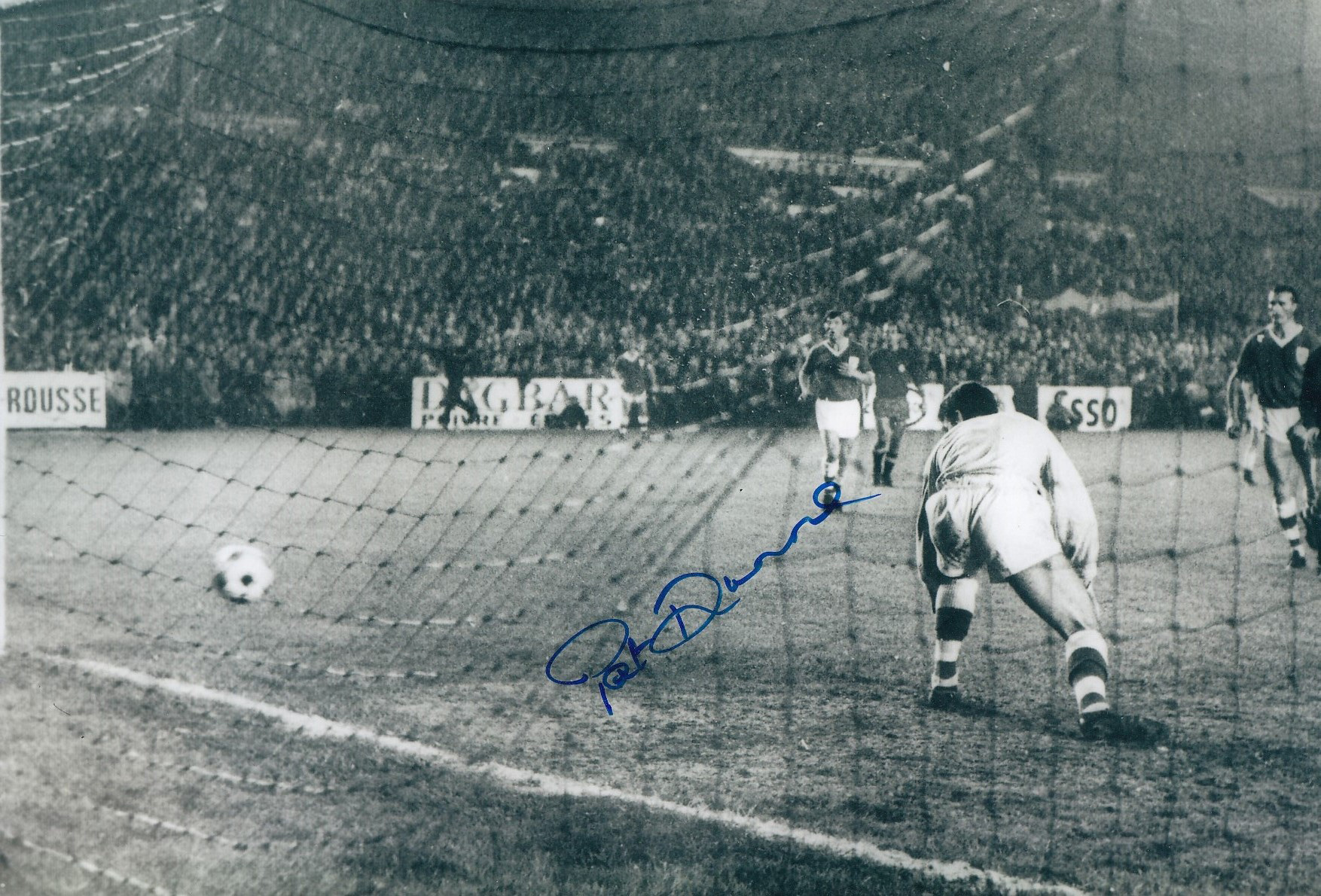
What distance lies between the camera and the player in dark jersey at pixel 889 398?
2180 mm

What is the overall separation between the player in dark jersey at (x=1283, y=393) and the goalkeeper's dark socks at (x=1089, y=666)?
499mm

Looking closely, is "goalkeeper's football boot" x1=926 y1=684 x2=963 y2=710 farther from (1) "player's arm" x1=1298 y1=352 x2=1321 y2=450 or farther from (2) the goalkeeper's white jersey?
(1) "player's arm" x1=1298 y1=352 x2=1321 y2=450

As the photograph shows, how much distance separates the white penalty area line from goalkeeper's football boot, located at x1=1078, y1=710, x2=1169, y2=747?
36 centimetres

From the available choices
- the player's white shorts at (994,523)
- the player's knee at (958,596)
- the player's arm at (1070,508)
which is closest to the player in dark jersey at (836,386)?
the player's white shorts at (994,523)

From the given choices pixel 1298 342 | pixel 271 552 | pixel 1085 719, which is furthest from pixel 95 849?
pixel 1298 342

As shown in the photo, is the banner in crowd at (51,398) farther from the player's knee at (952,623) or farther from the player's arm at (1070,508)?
the player's arm at (1070,508)

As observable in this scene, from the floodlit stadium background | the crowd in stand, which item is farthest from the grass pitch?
the crowd in stand

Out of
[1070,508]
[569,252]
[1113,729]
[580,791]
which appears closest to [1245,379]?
[1070,508]

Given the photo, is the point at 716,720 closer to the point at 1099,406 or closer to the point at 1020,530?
the point at 1020,530

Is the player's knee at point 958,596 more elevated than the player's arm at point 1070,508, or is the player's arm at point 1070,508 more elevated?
the player's arm at point 1070,508

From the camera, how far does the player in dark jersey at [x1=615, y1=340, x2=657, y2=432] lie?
2.43m

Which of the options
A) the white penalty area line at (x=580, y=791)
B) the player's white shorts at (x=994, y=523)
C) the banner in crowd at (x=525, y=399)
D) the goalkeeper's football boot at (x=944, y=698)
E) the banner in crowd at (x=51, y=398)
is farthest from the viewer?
the banner in crowd at (x=51, y=398)

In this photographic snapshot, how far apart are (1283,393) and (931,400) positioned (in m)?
0.82

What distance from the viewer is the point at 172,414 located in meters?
3.04
